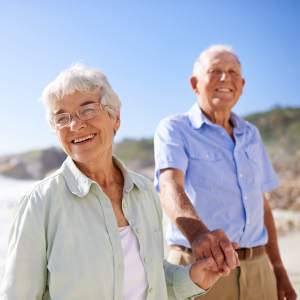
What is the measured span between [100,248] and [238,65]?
146cm

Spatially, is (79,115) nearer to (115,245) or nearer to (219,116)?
(115,245)

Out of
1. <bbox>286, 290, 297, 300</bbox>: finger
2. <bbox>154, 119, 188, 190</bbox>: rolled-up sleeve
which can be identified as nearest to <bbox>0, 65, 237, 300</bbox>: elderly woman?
<bbox>154, 119, 188, 190</bbox>: rolled-up sleeve

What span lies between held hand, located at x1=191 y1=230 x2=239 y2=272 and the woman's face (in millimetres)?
501

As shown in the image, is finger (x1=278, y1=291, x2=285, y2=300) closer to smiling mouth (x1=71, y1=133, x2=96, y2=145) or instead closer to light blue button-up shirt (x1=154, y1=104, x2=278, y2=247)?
light blue button-up shirt (x1=154, y1=104, x2=278, y2=247)

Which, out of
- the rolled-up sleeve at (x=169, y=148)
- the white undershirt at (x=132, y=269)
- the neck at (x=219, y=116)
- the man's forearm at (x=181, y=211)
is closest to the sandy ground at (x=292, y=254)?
the neck at (x=219, y=116)

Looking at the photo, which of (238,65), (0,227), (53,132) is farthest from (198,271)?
(0,227)

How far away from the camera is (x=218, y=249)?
1.78m

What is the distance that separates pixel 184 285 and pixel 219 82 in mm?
1143

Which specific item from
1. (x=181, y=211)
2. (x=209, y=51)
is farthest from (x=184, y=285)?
(x=209, y=51)

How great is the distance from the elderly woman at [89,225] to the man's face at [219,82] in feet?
2.59

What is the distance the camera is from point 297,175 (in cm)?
1399

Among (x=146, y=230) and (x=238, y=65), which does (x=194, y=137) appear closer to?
(x=238, y=65)

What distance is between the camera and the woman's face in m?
1.77

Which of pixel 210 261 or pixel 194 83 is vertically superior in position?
pixel 194 83
